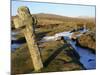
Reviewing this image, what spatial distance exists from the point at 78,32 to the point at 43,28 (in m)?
0.44

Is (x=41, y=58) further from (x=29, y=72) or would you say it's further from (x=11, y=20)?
(x=11, y=20)

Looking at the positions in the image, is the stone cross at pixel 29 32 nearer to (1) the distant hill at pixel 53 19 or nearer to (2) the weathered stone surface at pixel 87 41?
(1) the distant hill at pixel 53 19

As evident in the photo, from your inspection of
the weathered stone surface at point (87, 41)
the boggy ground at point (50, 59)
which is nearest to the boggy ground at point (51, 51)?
the boggy ground at point (50, 59)

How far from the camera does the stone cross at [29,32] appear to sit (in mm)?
2230

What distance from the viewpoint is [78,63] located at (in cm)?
244

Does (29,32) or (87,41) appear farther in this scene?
(87,41)

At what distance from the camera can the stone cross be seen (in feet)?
7.32

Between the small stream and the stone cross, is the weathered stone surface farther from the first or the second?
the stone cross

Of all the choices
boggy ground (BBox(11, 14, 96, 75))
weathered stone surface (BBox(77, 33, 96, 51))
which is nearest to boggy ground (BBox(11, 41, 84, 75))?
boggy ground (BBox(11, 14, 96, 75))

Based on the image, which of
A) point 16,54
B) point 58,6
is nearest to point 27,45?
point 16,54

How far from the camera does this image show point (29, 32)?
2.25 m

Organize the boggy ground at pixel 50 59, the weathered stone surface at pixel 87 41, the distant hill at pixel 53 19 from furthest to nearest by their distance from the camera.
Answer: the weathered stone surface at pixel 87 41
the distant hill at pixel 53 19
the boggy ground at pixel 50 59

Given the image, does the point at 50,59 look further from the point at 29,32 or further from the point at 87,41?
the point at 87,41

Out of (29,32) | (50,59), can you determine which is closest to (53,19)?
(29,32)
